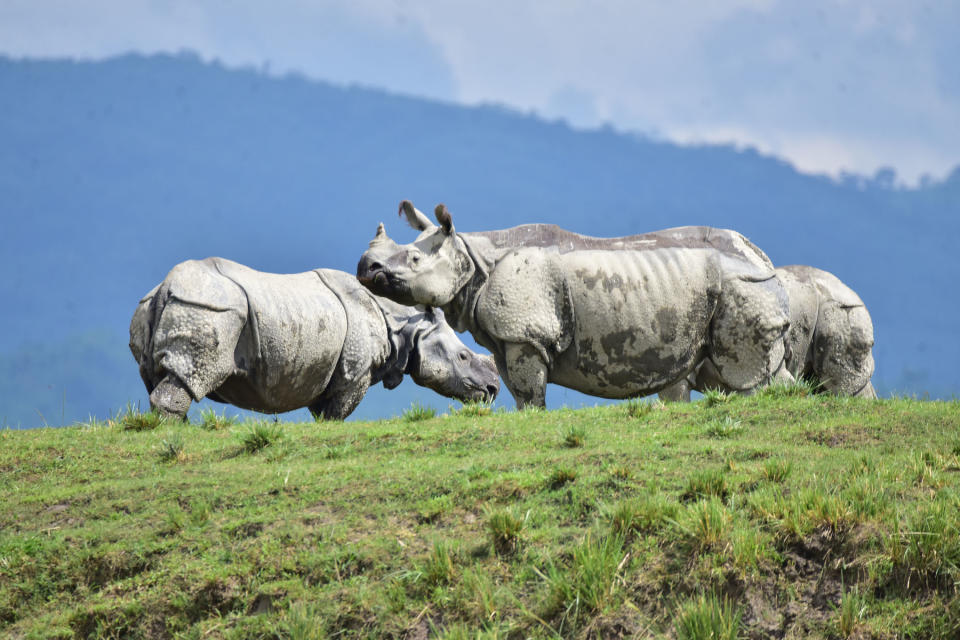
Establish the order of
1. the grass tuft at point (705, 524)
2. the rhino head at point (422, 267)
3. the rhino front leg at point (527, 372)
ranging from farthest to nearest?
1. the rhino front leg at point (527, 372)
2. the rhino head at point (422, 267)
3. the grass tuft at point (705, 524)

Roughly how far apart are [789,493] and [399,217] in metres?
4.85

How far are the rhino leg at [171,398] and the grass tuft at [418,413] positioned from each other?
2.76m

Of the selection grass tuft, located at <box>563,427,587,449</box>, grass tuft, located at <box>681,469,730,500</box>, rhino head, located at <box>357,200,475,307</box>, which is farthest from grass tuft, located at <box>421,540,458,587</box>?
rhino head, located at <box>357,200,475,307</box>

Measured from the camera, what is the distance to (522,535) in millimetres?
5879

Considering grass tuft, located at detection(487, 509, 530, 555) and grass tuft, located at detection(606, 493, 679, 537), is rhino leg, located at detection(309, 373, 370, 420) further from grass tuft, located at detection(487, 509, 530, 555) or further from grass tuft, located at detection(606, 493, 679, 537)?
grass tuft, located at detection(606, 493, 679, 537)

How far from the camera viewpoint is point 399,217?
9.68 m

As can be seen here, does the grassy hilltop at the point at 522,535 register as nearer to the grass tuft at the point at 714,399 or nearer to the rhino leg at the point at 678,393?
the grass tuft at the point at 714,399

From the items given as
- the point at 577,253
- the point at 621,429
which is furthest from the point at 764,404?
the point at 577,253

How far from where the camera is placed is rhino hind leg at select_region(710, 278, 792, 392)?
951cm

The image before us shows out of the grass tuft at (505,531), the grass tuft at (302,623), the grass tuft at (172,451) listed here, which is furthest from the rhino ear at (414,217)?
the grass tuft at (302,623)

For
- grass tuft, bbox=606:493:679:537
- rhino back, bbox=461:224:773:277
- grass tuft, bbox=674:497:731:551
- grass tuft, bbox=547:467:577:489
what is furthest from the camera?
rhino back, bbox=461:224:773:277

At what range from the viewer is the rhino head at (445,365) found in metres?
14.5

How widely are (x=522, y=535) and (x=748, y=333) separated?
439 centimetres

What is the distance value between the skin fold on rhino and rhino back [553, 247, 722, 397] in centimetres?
282
